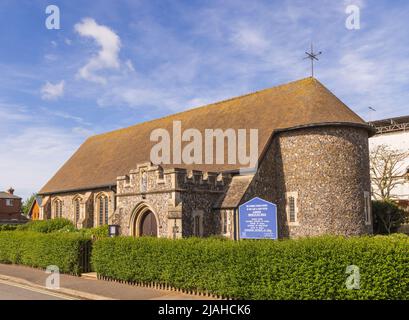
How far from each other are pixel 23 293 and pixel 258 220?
833 centimetres

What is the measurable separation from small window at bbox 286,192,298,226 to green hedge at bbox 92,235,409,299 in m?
10.1

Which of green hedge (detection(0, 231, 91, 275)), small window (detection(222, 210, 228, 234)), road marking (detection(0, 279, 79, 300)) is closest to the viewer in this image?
road marking (detection(0, 279, 79, 300))

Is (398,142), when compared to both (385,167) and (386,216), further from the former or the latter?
(386,216)

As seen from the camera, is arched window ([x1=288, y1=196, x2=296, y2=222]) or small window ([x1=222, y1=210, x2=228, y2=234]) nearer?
small window ([x1=222, y1=210, x2=228, y2=234])

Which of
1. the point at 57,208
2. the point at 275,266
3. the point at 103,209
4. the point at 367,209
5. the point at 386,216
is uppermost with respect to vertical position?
the point at 57,208

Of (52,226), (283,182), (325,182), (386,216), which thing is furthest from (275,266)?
(52,226)

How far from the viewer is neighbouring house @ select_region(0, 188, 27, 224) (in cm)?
6556

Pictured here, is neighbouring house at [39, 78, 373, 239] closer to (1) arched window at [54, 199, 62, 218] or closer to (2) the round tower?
(2) the round tower

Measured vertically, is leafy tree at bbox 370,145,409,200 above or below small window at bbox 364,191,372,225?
above

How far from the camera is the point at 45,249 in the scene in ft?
65.1

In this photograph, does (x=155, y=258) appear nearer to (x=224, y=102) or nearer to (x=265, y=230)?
(x=265, y=230)

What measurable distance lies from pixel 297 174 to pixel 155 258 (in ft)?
36.5
